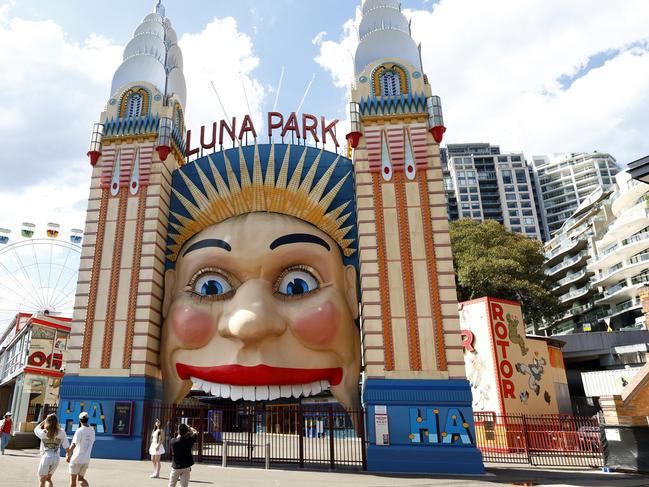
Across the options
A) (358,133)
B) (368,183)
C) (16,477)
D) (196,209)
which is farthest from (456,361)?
(16,477)

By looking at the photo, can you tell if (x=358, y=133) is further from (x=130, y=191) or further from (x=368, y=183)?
(x=130, y=191)

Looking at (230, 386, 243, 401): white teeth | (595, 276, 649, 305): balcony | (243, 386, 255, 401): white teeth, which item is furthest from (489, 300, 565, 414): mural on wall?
(595, 276, 649, 305): balcony

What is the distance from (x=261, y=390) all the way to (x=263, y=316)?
2.46 meters

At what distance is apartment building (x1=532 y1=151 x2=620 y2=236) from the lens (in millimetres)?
108562

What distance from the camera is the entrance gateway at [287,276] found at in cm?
1453

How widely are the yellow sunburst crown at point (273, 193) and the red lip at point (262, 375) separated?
13.3 ft

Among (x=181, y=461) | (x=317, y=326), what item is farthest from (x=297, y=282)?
(x=181, y=461)

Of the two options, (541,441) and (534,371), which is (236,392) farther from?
(534,371)

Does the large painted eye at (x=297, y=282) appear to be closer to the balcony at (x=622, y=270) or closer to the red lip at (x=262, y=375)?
the red lip at (x=262, y=375)

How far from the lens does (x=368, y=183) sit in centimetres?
1650

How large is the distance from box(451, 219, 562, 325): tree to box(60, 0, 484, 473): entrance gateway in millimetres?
23141

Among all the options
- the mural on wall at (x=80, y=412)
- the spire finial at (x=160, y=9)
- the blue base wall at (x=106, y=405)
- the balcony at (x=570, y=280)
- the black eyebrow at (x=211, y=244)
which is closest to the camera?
the blue base wall at (x=106, y=405)

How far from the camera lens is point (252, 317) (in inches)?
560

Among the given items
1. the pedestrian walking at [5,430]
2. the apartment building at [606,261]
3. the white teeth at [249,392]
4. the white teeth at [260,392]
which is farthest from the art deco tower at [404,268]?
the apartment building at [606,261]
